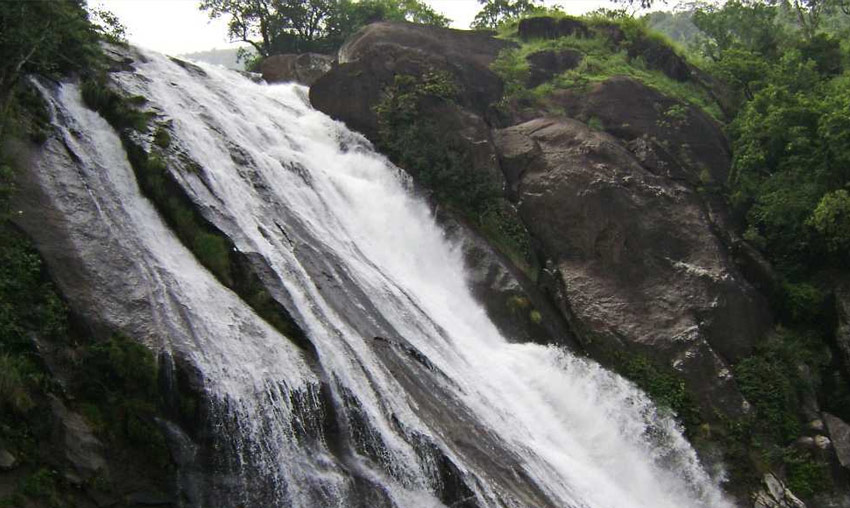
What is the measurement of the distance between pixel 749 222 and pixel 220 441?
17.5 meters

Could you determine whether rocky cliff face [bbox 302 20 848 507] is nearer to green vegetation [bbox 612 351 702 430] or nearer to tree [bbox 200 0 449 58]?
green vegetation [bbox 612 351 702 430]

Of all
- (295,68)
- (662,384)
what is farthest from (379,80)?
(662,384)

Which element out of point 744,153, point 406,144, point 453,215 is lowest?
point 453,215

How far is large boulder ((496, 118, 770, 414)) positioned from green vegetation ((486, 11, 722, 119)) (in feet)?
13.0

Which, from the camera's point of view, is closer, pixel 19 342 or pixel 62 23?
pixel 19 342

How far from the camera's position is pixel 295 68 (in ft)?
94.1

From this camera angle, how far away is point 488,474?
11297mm

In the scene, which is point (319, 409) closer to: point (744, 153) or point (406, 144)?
point (406, 144)

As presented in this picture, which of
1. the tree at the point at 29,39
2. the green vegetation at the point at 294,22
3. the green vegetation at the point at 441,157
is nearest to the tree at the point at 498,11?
the green vegetation at the point at 294,22

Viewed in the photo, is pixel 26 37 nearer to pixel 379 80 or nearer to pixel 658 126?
pixel 379 80

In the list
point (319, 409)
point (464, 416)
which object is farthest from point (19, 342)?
point (464, 416)

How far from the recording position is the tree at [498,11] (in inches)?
1495

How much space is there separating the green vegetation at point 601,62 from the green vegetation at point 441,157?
3.51 meters

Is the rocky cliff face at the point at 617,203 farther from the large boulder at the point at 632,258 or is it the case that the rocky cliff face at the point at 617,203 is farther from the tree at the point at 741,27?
the tree at the point at 741,27
